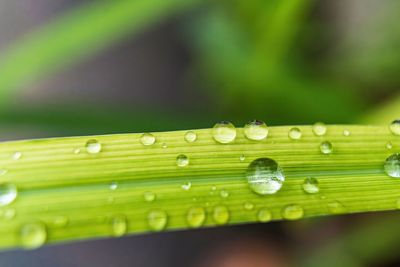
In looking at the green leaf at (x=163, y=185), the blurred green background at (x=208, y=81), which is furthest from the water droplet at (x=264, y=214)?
the blurred green background at (x=208, y=81)

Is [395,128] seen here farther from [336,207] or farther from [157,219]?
[157,219]

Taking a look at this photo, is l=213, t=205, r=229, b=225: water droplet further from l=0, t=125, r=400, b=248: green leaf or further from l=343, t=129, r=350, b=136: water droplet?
l=343, t=129, r=350, b=136: water droplet

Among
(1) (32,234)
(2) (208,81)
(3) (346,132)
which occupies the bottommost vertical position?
(1) (32,234)

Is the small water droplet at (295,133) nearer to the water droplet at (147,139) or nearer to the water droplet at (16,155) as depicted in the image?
the water droplet at (147,139)

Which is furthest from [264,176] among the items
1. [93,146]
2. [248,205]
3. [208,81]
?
[208,81]

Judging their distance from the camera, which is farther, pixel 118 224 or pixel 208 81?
pixel 208 81

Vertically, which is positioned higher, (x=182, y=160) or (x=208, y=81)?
(x=208, y=81)
